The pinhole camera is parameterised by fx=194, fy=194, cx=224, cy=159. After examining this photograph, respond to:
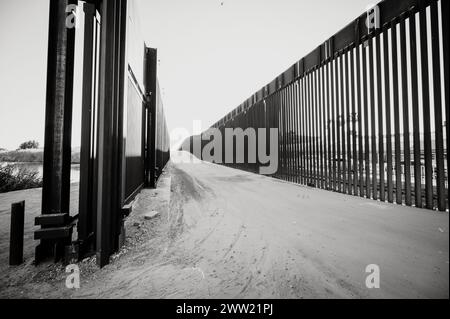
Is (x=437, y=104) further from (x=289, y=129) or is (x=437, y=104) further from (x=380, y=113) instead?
(x=289, y=129)

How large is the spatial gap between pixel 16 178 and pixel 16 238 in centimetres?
678

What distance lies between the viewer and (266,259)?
7.22 feet

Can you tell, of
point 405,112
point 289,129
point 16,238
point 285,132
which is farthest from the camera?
point 285,132

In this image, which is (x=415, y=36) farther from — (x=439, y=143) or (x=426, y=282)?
(x=426, y=282)

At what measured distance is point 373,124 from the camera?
4477 millimetres

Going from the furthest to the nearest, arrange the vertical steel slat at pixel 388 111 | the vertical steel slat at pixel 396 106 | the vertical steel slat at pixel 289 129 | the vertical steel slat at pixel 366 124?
the vertical steel slat at pixel 289 129 < the vertical steel slat at pixel 366 124 < the vertical steel slat at pixel 388 111 < the vertical steel slat at pixel 396 106

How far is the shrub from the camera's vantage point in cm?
647

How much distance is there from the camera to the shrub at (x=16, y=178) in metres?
6.47

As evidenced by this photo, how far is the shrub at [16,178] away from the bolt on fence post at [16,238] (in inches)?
248

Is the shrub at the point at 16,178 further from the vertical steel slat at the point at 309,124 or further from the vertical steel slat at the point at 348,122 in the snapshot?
the vertical steel slat at the point at 348,122

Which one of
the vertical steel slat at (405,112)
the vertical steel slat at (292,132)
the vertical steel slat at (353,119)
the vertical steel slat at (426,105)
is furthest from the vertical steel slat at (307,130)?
the vertical steel slat at (426,105)

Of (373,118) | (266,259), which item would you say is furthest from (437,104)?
(266,259)

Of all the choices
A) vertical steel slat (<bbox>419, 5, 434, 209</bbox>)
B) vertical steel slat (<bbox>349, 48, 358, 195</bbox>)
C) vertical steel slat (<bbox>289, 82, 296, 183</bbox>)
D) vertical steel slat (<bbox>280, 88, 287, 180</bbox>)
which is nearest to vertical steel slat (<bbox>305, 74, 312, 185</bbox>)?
vertical steel slat (<bbox>289, 82, 296, 183</bbox>)
